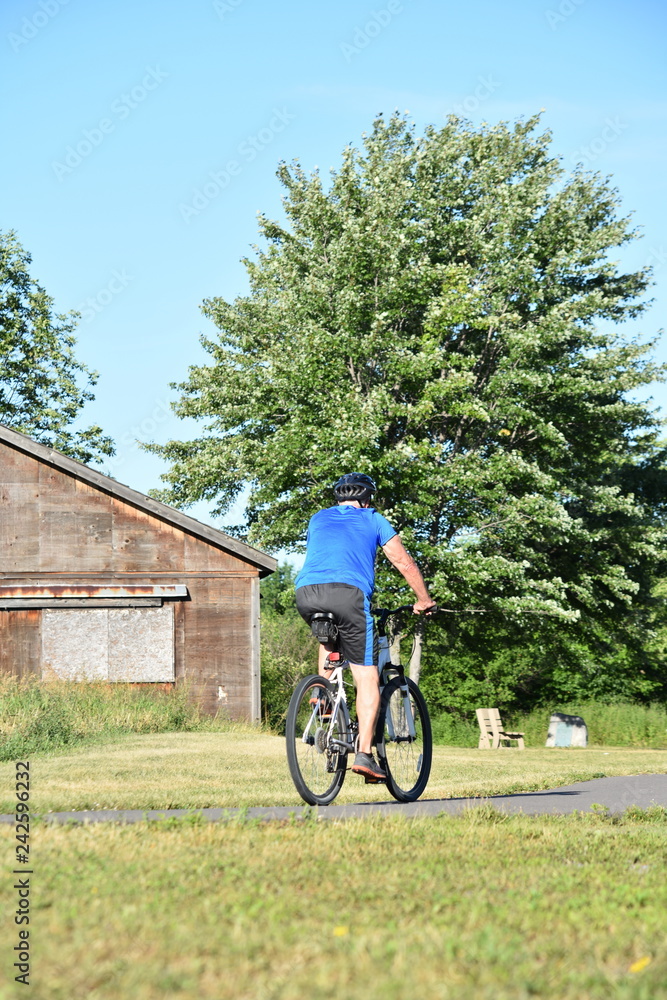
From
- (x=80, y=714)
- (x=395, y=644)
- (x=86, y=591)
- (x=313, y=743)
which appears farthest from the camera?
(x=395, y=644)

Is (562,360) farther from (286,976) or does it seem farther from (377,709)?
(286,976)

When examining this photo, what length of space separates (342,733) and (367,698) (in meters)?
0.27

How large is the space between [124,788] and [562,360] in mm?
21905

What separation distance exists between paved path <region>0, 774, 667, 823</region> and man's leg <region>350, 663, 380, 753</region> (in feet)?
1.54

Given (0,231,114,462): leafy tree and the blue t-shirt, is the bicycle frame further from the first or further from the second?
(0,231,114,462): leafy tree

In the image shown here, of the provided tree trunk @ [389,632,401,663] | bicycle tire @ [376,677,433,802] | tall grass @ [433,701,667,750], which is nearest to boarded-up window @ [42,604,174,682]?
tree trunk @ [389,632,401,663]

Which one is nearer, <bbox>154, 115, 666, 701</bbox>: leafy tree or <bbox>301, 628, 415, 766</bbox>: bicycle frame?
<bbox>301, 628, 415, 766</bbox>: bicycle frame

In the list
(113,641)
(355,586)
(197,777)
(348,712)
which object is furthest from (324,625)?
(113,641)

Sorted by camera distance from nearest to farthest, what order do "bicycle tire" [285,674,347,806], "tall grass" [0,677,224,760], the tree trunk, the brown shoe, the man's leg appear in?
"bicycle tire" [285,674,347,806], the brown shoe, the man's leg, "tall grass" [0,677,224,760], the tree trunk

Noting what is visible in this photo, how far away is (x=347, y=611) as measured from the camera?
666 cm

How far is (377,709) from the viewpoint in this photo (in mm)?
6898

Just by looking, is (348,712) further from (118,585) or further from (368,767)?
(118,585)

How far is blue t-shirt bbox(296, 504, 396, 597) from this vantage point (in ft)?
22.1

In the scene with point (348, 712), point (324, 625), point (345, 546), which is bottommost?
point (348, 712)
